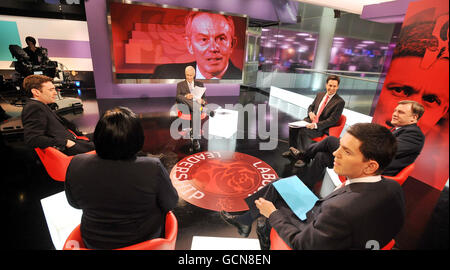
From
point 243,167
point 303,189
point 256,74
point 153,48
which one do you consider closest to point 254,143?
point 243,167

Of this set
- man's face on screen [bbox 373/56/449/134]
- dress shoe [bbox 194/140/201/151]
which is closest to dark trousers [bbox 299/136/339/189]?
man's face on screen [bbox 373/56/449/134]

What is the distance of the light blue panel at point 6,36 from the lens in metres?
8.02

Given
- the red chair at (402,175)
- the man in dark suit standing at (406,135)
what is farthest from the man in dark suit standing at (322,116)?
the red chair at (402,175)

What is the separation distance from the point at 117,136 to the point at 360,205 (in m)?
1.27

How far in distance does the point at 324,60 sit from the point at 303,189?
1236 centimetres

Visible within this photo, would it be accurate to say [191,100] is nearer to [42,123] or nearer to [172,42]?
[42,123]

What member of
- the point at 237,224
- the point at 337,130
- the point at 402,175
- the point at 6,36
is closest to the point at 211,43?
the point at 337,130

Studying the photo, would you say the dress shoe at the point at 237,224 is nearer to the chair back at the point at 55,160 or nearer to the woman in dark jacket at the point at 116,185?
the woman in dark jacket at the point at 116,185

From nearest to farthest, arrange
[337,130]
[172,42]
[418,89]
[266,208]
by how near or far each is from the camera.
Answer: [266,208] < [418,89] < [337,130] < [172,42]

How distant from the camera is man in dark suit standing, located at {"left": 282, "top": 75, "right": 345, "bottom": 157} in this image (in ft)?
11.5

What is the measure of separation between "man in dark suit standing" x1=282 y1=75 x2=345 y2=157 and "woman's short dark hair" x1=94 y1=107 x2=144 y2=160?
299cm

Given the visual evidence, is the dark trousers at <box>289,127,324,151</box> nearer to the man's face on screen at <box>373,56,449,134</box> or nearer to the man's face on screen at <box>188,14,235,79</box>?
the man's face on screen at <box>373,56,449,134</box>

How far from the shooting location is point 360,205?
1.06 meters
